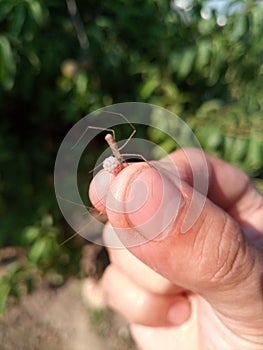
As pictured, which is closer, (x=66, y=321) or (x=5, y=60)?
(x=5, y=60)

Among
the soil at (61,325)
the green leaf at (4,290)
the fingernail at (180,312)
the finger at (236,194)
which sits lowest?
the soil at (61,325)

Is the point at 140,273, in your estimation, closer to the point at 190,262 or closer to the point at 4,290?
the point at 190,262

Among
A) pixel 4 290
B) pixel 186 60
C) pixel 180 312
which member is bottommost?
pixel 4 290

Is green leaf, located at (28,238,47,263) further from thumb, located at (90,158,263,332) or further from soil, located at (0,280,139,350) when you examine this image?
thumb, located at (90,158,263,332)

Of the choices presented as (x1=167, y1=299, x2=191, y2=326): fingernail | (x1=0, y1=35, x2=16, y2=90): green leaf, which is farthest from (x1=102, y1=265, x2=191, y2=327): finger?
(x1=0, y1=35, x2=16, y2=90): green leaf

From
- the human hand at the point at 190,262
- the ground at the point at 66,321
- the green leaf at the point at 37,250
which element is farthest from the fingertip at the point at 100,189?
the ground at the point at 66,321

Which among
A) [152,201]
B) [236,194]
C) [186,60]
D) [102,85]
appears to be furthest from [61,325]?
[152,201]

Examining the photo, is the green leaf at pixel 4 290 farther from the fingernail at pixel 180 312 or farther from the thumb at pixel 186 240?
the thumb at pixel 186 240

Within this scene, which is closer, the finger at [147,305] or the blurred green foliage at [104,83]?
the finger at [147,305]
